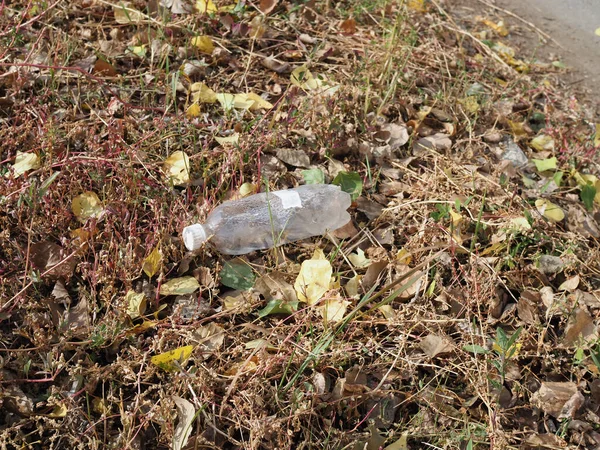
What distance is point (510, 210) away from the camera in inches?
96.7

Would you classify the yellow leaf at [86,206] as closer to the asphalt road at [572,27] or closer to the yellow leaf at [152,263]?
the yellow leaf at [152,263]

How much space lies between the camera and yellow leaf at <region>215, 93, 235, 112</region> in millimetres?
2607

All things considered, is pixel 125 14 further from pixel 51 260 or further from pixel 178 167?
pixel 51 260

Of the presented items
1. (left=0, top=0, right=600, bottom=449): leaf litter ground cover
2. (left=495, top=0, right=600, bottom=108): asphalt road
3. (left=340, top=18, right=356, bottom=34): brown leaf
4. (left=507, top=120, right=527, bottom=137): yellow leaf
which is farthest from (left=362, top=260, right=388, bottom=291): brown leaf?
(left=495, top=0, right=600, bottom=108): asphalt road

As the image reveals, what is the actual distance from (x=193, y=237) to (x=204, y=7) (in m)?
1.36

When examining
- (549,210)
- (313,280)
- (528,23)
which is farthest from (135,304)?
(528,23)

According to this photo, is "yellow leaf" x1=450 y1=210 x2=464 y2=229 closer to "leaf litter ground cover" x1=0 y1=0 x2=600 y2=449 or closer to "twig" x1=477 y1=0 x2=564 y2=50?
"leaf litter ground cover" x1=0 y1=0 x2=600 y2=449

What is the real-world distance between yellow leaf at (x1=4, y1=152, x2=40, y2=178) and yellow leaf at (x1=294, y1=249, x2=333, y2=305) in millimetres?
933

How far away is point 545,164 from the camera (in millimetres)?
2725

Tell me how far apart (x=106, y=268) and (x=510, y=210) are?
1.41 m

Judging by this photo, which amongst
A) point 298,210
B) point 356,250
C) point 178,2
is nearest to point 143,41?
point 178,2

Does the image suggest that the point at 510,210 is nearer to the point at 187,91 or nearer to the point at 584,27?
the point at 187,91

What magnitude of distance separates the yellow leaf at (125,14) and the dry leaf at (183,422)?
1.79 meters

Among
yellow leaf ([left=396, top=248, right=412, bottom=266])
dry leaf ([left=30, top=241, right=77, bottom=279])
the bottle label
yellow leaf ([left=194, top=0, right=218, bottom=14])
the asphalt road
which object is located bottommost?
dry leaf ([left=30, top=241, right=77, bottom=279])
